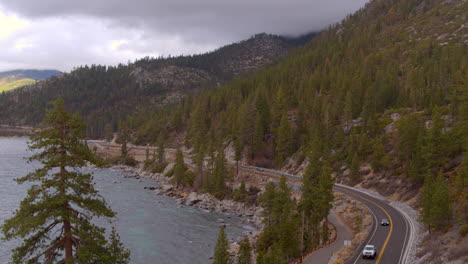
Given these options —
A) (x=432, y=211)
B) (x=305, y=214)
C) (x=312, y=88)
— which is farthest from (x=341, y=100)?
(x=432, y=211)

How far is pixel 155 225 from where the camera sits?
55906 millimetres

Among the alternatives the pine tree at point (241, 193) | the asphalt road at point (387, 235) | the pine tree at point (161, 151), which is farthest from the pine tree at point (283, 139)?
the pine tree at point (161, 151)

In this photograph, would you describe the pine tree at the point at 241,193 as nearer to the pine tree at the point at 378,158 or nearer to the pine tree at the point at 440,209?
the pine tree at the point at 378,158

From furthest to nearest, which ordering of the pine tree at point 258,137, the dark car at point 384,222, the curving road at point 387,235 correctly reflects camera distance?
1. the pine tree at point 258,137
2. the dark car at point 384,222
3. the curving road at point 387,235

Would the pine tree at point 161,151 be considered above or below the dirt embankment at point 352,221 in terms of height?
above

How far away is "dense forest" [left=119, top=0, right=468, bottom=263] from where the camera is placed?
153 ft

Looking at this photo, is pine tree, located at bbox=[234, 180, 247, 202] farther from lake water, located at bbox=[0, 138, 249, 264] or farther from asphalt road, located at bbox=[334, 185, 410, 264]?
asphalt road, located at bbox=[334, 185, 410, 264]

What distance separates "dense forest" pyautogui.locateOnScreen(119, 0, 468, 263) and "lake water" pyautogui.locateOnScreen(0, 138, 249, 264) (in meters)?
10.9

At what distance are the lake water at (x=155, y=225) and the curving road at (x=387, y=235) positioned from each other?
19.3 meters

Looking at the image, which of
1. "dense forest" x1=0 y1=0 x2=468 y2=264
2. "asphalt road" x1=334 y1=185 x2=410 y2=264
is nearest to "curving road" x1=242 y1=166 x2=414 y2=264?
"asphalt road" x1=334 y1=185 x2=410 y2=264

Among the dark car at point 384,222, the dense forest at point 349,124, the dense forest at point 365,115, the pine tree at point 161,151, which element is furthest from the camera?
the pine tree at point 161,151

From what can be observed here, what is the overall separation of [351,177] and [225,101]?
265 ft

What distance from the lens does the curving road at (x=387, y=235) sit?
3023 cm

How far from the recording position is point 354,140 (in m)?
73.1
